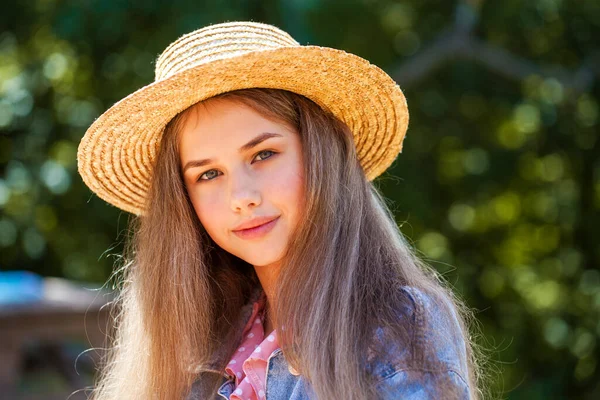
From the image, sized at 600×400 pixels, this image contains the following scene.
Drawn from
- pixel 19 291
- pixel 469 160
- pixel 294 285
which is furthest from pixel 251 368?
pixel 469 160

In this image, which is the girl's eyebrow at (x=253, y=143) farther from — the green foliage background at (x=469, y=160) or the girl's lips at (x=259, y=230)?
the green foliage background at (x=469, y=160)

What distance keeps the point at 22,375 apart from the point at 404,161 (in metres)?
2.77

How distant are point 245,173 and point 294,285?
271 millimetres

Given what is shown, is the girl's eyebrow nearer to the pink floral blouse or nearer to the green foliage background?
the pink floral blouse

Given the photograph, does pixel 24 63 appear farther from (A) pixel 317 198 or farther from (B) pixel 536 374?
(A) pixel 317 198

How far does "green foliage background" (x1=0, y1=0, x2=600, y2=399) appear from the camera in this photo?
5871 mm

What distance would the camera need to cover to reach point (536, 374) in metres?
6.21

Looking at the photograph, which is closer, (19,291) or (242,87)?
(242,87)

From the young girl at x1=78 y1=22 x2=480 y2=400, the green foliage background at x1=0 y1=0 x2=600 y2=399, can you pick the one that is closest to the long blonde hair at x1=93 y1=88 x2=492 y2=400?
the young girl at x1=78 y1=22 x2=480 y2=400

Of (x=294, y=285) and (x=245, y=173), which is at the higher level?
(x=245, y=173)

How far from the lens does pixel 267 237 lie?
2113mm

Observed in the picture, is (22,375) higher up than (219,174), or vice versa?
(219,174)

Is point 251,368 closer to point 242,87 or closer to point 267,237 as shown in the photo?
point 267,237

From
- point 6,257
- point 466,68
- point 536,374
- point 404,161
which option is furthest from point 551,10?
point 6,257
